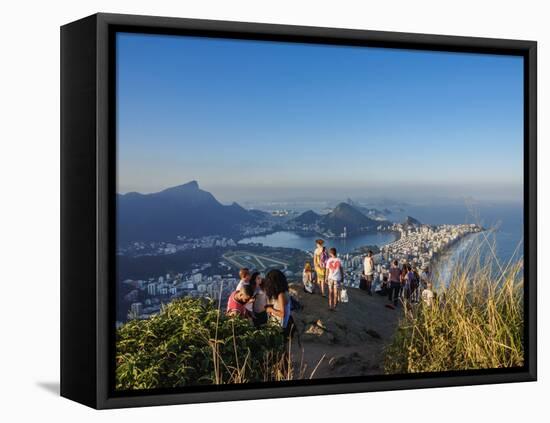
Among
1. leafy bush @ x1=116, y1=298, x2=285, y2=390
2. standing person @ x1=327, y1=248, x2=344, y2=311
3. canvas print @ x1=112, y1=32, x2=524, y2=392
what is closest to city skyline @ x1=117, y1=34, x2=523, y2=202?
canvas print @ x1=112, y1=32, x2=524, y2=392

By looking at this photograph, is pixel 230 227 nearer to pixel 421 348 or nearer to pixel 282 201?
pixel 282 201

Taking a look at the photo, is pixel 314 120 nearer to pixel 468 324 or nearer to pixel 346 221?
pixel 346 221

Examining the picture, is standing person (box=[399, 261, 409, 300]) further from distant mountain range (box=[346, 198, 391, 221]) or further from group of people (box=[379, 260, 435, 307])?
distant mountain range (box=[346, 198, 391, 221])

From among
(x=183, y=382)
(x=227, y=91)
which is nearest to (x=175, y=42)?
(x=227, y=91)

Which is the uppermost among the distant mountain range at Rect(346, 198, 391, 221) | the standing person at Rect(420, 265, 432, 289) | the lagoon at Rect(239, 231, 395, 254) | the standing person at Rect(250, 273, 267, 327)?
the distant mountain range at Rect(346, 198, 391, 221)

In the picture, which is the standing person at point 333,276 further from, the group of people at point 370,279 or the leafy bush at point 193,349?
the leafy bush at point 193,349

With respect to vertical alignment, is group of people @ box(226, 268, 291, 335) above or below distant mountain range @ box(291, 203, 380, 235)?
below

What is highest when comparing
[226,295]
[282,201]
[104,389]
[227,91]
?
[227,91]
